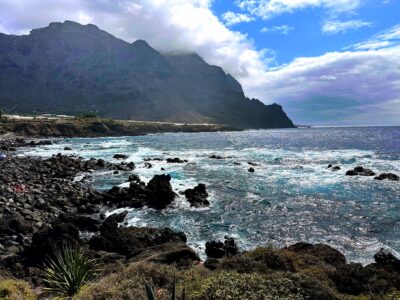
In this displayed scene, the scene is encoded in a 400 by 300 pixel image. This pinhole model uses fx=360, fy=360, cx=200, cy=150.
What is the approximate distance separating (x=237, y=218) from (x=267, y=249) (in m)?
14.6

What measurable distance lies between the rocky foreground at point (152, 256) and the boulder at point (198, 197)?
0.09m

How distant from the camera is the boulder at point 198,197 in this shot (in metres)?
32.5

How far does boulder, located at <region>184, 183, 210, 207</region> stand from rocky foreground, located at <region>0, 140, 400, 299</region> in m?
0.09

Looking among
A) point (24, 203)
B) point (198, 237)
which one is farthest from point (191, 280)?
point (24, 203)

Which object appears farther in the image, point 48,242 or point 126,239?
point 126,239

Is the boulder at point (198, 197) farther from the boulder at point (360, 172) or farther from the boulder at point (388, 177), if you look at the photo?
the boulder at point (360, 172)

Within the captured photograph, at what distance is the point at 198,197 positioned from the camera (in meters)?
33.6

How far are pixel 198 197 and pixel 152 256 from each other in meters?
18.5

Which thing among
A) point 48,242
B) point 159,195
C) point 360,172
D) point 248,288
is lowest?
point 159,195

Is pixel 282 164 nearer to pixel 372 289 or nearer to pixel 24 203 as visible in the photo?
pixel 24 203

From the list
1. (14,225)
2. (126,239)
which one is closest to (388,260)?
(126,239)

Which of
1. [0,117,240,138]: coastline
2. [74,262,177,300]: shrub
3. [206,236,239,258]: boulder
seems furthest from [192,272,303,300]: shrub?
[0,117,240,138]: coastline

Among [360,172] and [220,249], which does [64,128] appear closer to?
[360,172]

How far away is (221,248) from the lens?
68.3 ft
